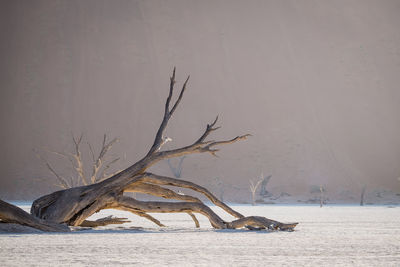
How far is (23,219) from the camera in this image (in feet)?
29.4

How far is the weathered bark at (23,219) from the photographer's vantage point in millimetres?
8758

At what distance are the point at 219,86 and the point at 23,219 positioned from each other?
63.1m

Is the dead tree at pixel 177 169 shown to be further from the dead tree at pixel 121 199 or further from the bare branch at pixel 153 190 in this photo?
the dead tree at pixel 121 199

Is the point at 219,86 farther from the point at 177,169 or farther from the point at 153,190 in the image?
the point at 153,190

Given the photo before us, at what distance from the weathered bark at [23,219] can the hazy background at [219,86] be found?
42674mm

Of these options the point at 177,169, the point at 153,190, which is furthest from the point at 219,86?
the point at 153,190

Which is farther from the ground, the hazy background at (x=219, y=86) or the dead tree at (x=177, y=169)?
the hazy background at (x=219, y=86)

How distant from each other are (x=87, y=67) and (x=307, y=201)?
4160cm

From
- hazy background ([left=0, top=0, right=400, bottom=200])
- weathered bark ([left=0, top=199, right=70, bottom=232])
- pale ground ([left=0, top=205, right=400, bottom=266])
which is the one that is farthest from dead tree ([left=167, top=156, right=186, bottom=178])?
pale ground ([left=0, top=205, right=400, bottom=266])

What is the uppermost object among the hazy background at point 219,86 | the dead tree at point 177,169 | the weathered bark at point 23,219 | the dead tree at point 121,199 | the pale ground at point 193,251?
the hazy background at point 219,86

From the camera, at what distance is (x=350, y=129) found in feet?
219

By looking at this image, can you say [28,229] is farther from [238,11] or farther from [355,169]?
[238,11]

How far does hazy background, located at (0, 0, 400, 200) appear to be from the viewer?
6016 centimetres

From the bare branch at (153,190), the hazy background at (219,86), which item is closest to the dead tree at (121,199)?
the bare branch at (153,190)
